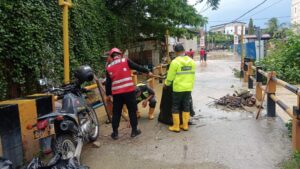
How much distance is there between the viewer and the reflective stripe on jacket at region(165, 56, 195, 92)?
6316mm

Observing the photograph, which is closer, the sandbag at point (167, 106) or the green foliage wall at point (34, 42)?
the green foliage wall at point (34, 42)

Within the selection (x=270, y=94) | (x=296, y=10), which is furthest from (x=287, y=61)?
(x=296, y=10)

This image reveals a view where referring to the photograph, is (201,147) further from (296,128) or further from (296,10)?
(296,10)

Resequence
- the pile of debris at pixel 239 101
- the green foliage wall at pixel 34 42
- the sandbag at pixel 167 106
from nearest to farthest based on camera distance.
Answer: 1. the green foliage wall at pixel 34 42
2. the sandbag at pixel 167 106
3. the pile of debris at pixel 239 101

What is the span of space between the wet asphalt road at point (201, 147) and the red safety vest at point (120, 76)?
91 centimetres

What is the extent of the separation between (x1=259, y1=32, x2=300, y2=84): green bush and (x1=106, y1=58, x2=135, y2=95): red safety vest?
9.78 m

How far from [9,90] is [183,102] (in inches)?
139

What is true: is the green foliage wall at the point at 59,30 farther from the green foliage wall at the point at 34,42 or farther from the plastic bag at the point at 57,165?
the plastic bag at the point at 57,165

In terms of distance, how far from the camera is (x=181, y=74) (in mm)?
6324

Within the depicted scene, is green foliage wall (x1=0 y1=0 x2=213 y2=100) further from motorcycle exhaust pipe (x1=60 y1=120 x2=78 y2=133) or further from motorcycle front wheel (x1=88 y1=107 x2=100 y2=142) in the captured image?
motorcycle exhaust pipe (x1=60 y1=120 x2=78 y2=133)

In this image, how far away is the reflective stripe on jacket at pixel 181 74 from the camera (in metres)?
6.32

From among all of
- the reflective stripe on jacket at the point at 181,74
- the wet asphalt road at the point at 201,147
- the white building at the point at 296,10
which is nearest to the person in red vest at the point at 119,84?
the wet asphalt road at the point at 201,147

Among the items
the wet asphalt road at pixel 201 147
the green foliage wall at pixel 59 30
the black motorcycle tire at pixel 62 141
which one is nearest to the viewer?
the black motorcycle tire at pixel 62 141

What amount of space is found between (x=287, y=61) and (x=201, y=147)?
10.8 metres
